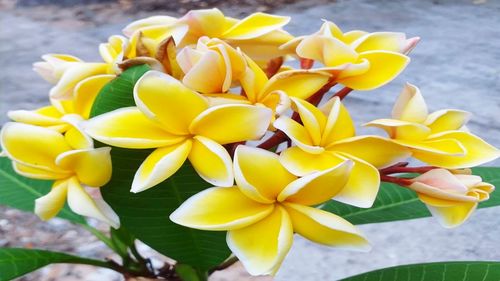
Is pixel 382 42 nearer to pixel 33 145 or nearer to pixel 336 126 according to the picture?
pixel 336 126

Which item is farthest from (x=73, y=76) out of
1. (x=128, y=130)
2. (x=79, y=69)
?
(x=128, y=130)

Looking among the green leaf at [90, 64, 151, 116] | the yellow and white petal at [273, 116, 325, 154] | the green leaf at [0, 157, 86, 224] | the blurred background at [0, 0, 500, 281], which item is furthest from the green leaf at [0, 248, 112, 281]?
the blurred background at [0, 0, 500, 281]

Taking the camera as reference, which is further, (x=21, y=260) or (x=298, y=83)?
(x=21, y=260)

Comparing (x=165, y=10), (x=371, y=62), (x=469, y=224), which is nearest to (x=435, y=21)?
(x=165, y=10)

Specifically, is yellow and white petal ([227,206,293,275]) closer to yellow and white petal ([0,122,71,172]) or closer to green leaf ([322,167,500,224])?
yellow and white petal ([0,122,71,172])

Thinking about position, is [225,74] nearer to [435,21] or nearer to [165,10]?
[435,21]

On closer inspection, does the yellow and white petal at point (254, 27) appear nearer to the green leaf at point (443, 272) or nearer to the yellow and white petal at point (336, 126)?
the yellow and white petal at point (336, 126)
